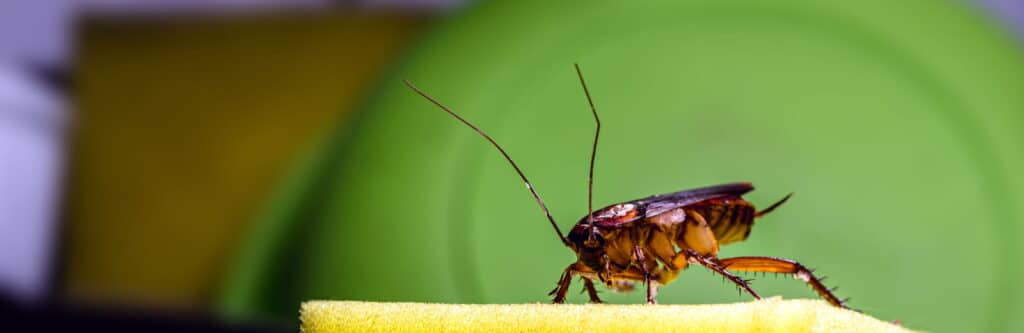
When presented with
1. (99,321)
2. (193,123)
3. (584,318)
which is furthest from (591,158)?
(193,123)

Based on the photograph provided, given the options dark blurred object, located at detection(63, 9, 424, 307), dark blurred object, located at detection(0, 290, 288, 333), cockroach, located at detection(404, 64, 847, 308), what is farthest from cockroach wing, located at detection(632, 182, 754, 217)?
dark blurred object, located at detection(63, 9, 424, 307)

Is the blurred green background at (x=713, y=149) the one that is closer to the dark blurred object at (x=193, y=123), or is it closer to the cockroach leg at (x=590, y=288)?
the cockroach leg at (x=590, y=288)

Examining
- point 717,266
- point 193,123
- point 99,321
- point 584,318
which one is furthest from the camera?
point 193,123

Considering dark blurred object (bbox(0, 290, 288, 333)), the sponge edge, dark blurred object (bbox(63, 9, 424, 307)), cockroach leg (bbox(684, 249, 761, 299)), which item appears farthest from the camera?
dark blurred object (bbox(63, 9, 424, 307))

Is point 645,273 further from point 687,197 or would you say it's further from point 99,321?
point 99,321

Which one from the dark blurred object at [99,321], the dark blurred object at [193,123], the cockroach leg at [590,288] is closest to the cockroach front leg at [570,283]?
the cockroach leg at [590,288]

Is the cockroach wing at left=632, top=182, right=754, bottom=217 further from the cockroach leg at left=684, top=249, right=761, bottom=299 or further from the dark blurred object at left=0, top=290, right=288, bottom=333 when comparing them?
the dark blurred object at left=0, top=290, right=288, bottom=333

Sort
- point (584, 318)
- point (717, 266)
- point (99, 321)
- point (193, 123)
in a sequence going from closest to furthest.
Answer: point (584, 318)
point (717, 266)
point (99, 321)
point (193, 123)

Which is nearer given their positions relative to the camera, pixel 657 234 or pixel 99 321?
pixel 657 234
